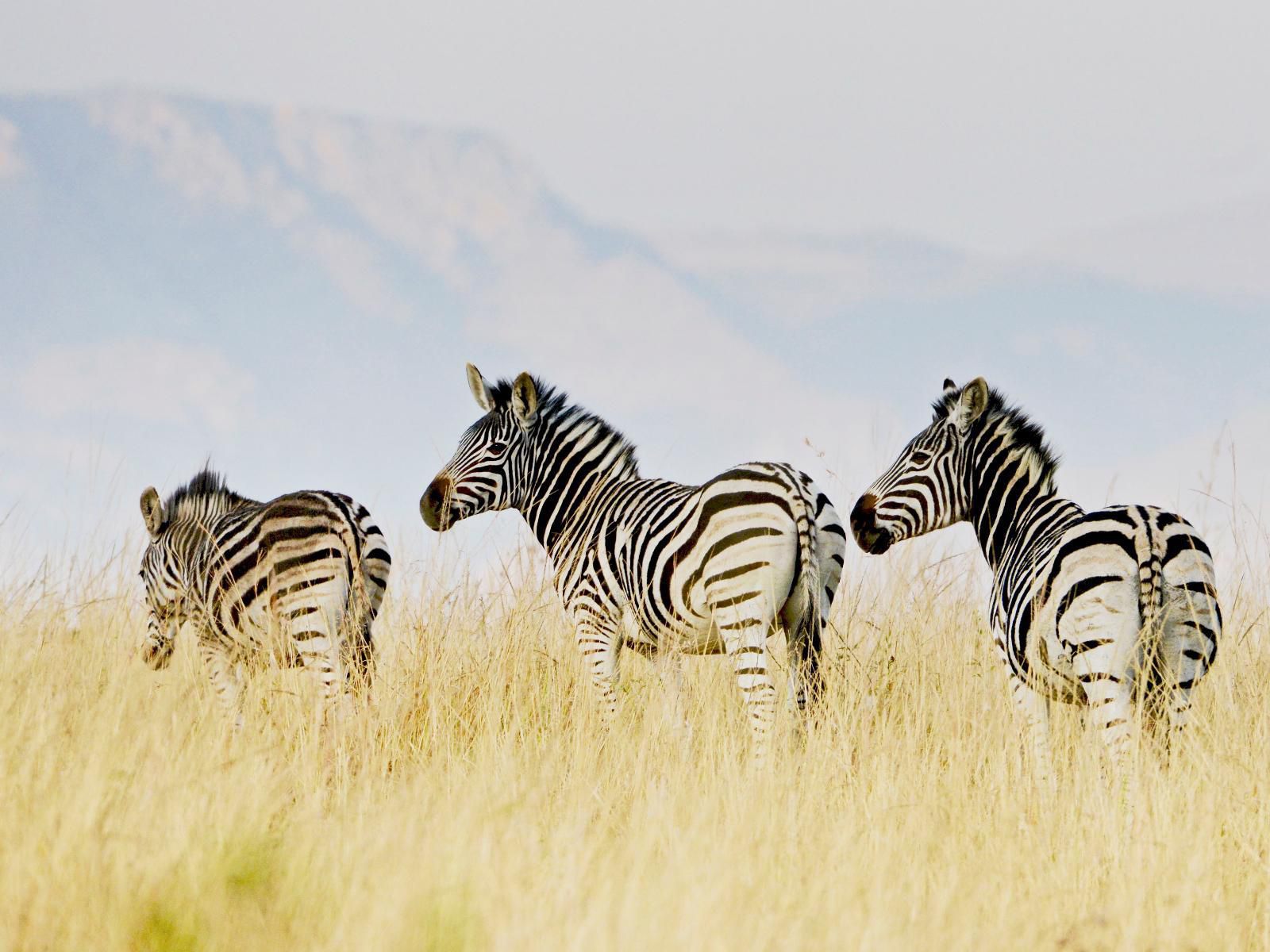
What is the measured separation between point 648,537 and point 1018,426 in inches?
94.0

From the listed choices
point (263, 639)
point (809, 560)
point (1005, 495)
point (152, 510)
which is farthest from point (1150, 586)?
point (152, 510)

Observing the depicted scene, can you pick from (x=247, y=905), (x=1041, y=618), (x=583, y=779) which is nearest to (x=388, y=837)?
(x=247, y=905)

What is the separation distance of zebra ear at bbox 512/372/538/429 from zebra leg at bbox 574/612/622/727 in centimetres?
159

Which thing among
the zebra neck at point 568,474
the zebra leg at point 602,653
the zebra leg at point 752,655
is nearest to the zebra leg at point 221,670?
the zebra neck at point 568,474

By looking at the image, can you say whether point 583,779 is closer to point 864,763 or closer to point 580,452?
point 864,763

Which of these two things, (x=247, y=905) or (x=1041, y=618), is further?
(x=1041, y=618)

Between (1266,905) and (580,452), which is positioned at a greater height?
(580,452)

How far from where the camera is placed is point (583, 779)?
574 cm

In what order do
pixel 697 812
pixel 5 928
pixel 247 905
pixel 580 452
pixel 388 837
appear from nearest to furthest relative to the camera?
1. pixel 5 928
2. pixel 247 905
3. pixel 388 837
4. pixel 697 812
5. pixel 580 452

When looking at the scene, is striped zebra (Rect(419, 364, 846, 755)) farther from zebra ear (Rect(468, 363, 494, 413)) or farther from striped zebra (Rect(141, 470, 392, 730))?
striped zebra (Rect(141, 470, 392, 730))

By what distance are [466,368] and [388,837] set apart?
4.51 meters

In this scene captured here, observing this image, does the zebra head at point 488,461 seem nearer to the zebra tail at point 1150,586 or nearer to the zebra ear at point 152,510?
the zebra ear at point 152,510

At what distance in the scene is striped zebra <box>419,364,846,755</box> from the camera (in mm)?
6523

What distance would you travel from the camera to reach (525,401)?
8.04 meters
